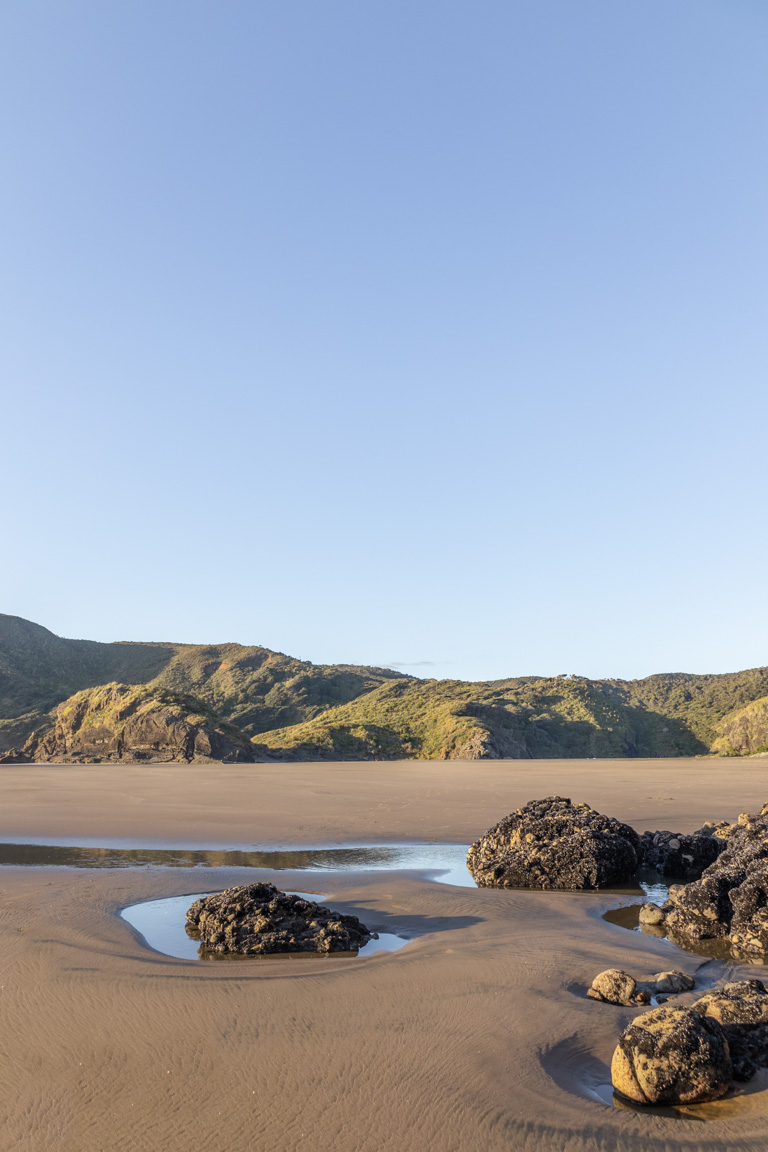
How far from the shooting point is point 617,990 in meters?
4.71

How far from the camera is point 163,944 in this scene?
20.1 ft

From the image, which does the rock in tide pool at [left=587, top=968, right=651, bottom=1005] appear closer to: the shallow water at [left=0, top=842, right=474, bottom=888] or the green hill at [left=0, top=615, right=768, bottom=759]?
the shallow water at [left=0, top=842, right=474, bottom=888]

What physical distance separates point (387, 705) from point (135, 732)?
994 inches

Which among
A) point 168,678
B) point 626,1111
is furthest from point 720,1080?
point 168,678

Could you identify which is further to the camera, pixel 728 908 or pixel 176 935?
pixel 728 908

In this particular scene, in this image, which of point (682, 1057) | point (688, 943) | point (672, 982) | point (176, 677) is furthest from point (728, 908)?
point (176, 677)

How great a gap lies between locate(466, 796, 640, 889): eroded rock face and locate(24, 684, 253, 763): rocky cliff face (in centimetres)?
4064

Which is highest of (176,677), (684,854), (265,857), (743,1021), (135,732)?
(176,677)

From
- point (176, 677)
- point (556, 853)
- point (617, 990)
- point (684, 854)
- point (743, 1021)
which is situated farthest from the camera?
point (176, 677)

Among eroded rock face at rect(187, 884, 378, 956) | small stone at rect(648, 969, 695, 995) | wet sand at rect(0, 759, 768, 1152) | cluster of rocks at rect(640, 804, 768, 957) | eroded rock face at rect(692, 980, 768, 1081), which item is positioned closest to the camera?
wet sand at rect(0, 759, 768, 1152)

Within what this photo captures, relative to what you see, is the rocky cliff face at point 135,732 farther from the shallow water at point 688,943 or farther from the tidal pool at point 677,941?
the shallow water at point 688,943

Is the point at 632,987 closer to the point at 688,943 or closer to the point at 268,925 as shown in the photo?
the point at 688,943

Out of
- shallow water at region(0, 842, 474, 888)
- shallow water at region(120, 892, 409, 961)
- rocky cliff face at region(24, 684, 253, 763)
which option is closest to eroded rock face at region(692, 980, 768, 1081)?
shallow water at region(120, 892, 409, 961)

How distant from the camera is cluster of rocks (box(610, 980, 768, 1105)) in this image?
347 centimetres
